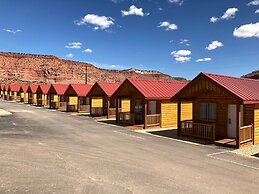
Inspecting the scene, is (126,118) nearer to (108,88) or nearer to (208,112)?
(108,88)

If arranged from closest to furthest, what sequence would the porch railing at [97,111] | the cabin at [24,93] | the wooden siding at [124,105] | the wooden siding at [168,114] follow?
the wooden siding at [168,114], the wooden siding at [124,105], the porch railing at [97,111], the cabin at [24,93]

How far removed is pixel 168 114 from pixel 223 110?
6.45 meters

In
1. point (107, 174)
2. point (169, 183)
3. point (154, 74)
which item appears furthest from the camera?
point (154, 74)

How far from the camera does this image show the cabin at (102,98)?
99.5 ft

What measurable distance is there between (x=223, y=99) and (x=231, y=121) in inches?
58.1

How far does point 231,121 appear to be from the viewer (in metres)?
16.7

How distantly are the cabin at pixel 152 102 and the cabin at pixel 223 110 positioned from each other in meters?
3.75

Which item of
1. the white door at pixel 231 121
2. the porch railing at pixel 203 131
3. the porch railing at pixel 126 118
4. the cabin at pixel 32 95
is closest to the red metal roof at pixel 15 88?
the cabin at pixel 32 95

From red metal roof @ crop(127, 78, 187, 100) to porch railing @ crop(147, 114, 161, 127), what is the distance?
68.4 inches

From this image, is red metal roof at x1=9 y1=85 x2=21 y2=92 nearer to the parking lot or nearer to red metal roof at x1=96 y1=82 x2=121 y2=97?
red metal roof at x1=96 y1=82 x2=121 y2=97

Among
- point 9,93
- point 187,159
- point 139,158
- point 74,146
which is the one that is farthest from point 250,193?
point 9,93

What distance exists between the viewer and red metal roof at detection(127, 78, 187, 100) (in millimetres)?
21578

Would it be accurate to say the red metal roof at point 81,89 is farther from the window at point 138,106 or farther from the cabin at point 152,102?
the window at point 138,106

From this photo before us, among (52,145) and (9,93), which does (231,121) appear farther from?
(9,93)
